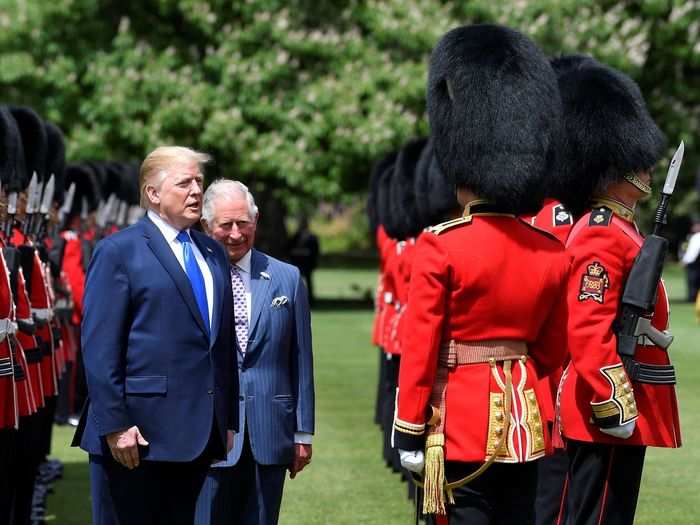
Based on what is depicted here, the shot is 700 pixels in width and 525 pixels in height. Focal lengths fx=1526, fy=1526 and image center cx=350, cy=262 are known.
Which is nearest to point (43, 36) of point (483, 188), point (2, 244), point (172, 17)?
point (172, 17)

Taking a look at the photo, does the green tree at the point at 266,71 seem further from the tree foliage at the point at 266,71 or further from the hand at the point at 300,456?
the hand at the point at 300,456

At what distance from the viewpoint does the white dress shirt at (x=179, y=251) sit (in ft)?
15.5

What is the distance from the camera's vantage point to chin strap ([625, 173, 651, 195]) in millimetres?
5348

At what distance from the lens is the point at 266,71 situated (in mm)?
22859

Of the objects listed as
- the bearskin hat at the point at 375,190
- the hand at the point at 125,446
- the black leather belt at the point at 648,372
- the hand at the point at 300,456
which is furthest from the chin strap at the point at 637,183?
the bearskin hat at the point at 375,190

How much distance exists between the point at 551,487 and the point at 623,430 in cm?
100

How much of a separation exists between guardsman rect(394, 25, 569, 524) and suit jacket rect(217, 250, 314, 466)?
0.85 meters

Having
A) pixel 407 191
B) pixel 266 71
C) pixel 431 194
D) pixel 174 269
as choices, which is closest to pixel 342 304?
pixel 266 71

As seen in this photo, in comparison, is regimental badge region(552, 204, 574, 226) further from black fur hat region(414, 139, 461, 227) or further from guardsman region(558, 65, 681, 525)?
black fur hat region(414, 139, 461, 227)

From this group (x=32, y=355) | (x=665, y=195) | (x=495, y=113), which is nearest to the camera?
(x=495, y=113)

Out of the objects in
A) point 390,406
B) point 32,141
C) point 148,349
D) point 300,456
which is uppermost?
point 32,141

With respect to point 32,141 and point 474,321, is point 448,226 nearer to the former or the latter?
point 474,321

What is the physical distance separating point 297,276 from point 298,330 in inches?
8.4

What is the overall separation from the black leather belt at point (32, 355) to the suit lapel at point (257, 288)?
4.87 feet
